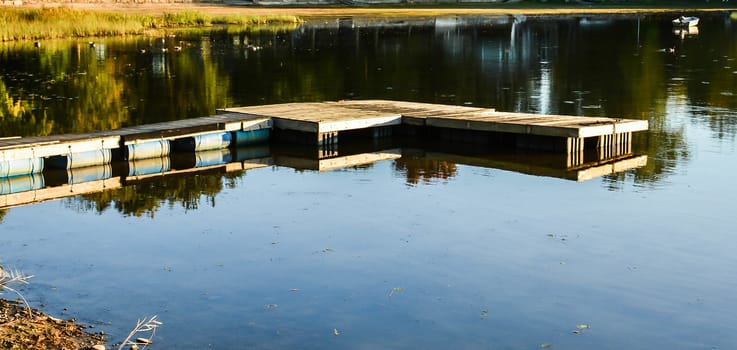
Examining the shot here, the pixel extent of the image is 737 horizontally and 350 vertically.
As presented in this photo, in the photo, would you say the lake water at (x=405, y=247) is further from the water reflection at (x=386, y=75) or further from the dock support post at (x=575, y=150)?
the dock support post at (x=575, y=150)

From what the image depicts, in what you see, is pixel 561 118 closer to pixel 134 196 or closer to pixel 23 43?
pixel 134 196

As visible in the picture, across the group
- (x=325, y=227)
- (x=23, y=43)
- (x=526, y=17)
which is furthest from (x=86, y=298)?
(x=526, y=17)

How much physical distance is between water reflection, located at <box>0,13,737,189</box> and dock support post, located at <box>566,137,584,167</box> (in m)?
1.73

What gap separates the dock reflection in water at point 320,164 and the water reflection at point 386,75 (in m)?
1.86

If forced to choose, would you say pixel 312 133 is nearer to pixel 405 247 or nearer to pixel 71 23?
pixel 405 247

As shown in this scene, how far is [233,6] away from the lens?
362 ft

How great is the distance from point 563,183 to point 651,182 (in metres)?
2.07

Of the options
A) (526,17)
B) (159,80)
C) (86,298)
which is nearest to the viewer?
(86,298)

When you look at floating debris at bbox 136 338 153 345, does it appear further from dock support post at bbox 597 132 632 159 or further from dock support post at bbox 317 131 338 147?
dock support post at bbox 597 132 632 159

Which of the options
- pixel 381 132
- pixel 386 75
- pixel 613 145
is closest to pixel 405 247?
pixel 613 145

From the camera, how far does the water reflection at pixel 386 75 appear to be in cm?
3703

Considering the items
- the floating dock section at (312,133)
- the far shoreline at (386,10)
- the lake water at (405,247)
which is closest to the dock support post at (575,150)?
the floating dock section at (312,133)

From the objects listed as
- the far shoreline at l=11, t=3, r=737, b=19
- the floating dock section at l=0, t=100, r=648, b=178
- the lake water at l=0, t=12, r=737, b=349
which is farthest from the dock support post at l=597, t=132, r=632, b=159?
the far shoreline at l=11, t=3, r=737, b=19

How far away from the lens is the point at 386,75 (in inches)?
2036
